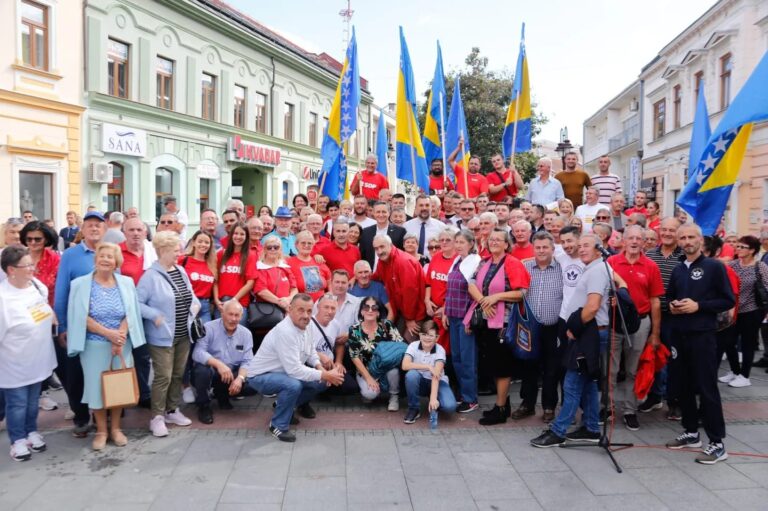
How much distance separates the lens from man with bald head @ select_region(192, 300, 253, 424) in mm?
5754

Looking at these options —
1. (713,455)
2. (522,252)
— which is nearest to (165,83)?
(522,252)

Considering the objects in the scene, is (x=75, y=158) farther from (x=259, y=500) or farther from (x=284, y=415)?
(x=259, y=500)

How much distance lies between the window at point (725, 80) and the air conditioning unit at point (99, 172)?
21323mm

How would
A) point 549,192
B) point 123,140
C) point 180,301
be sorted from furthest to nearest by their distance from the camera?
point 123,140 → point 549,192 → point 180,301

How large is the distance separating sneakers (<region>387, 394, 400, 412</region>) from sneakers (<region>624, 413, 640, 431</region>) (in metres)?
2.28

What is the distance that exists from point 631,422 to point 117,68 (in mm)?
17577

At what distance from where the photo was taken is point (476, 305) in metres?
5.91

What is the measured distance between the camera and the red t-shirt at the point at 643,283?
5527mm

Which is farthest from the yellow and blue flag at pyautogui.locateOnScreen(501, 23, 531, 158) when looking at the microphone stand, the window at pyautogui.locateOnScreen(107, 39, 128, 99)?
the window at pyautogui.locateOnScreen(107, 39, 128, 99)

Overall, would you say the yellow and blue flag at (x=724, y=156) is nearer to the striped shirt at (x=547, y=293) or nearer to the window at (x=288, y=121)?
the striped shirt at (x=547, y=293)

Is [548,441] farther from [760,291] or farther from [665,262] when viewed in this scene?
[760,291]

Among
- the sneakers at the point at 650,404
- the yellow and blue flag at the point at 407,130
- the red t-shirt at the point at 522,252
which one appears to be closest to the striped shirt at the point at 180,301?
the red t-shirt at the point at 522,252

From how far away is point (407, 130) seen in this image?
11.0 metres

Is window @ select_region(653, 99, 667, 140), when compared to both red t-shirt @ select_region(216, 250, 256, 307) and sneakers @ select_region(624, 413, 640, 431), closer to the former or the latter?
sneakers @ select_region(624, 413, 640, 431)
